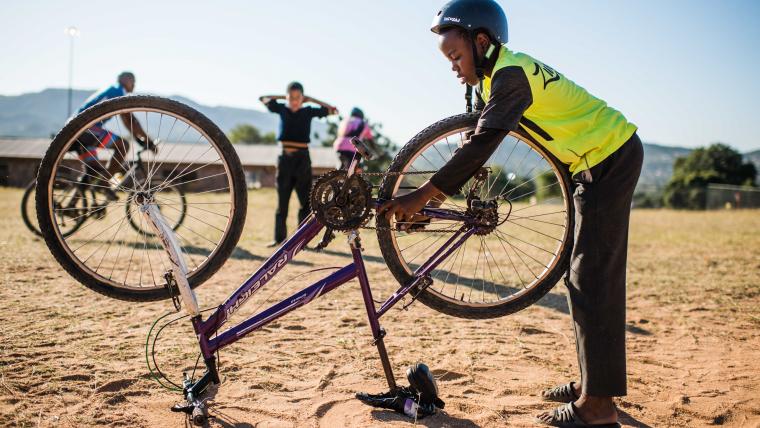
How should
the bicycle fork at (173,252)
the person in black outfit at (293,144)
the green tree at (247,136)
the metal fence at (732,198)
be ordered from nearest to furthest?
the bicycle fork at (173,252)
the person in black outfit at (293,144)
the metal fence at (732,198)
the green tree at (247,136)

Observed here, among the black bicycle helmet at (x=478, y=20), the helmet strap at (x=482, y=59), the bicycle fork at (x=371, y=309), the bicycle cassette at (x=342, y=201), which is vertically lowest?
the bicycle fork at (x=371, y=309)

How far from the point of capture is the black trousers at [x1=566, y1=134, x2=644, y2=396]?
288cm

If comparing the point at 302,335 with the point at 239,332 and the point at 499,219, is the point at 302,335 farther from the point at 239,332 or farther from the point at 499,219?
the point at 499,219

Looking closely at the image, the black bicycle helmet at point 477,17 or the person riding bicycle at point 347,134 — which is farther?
the person riding bicycle at point 347,134

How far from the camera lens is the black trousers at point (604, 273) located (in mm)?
2879

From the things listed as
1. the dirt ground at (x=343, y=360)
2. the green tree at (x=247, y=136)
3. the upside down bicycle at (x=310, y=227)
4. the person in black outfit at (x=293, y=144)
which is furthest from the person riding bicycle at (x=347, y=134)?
the green tree at (x=247, y=136)

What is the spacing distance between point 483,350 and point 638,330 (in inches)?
72.6

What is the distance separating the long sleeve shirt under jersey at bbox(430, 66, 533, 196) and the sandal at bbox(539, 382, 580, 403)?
153cm

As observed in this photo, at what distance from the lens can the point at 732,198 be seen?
43750 mm

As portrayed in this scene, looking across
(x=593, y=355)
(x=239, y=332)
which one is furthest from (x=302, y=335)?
(x=593, y=355)

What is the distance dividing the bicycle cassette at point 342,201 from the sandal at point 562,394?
1645 millimetres

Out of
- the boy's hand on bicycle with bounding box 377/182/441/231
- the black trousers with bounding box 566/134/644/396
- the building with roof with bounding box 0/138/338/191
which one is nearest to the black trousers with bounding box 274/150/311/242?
the boy's hand on bicycle with bounding box 377/182/441/231

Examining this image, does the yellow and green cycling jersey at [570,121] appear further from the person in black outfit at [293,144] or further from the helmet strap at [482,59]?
the person in black outfit at [293,144]

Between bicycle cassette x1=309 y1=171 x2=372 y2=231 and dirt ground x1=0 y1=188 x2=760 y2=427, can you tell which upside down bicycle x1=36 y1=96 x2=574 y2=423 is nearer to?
bicycle cassette x1=309 y1=171 x2=372 y2=231
